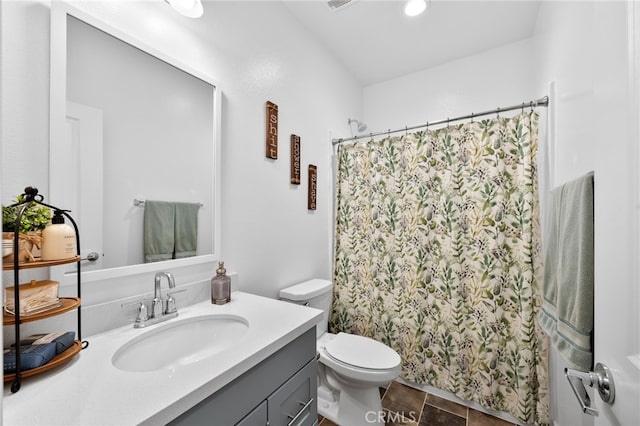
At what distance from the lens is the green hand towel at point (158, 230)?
3.95 feet

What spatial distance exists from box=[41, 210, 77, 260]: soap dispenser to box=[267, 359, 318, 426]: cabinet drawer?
0.75 m

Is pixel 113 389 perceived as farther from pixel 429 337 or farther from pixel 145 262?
pixel 429 337

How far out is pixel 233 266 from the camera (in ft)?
5.06

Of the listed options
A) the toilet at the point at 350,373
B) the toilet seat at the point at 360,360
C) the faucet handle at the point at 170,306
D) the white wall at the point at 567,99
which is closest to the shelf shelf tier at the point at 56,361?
the faucet handle at the point at 170,306

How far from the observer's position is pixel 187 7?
119 centimetres

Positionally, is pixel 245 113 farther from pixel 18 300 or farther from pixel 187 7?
pixel 18 300

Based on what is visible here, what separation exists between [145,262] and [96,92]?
635 mm

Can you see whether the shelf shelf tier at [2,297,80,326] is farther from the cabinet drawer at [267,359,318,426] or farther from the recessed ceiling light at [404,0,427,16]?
the recessed ceiling light at [404,0,427,16]

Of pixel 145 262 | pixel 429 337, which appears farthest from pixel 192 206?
pixel 429 337

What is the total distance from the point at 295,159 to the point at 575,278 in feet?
4.92

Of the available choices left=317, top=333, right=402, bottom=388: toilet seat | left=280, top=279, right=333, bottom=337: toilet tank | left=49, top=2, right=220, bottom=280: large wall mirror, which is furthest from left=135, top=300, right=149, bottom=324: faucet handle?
left=317, top=333, right=402, bottom=388: toilet seat

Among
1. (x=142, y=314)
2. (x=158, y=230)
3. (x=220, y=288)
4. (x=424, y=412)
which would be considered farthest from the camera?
(x=424, y=412)

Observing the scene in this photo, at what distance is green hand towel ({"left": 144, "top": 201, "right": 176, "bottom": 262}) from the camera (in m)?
1.20

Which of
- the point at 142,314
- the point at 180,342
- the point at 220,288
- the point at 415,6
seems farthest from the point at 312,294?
the point at 415,6
